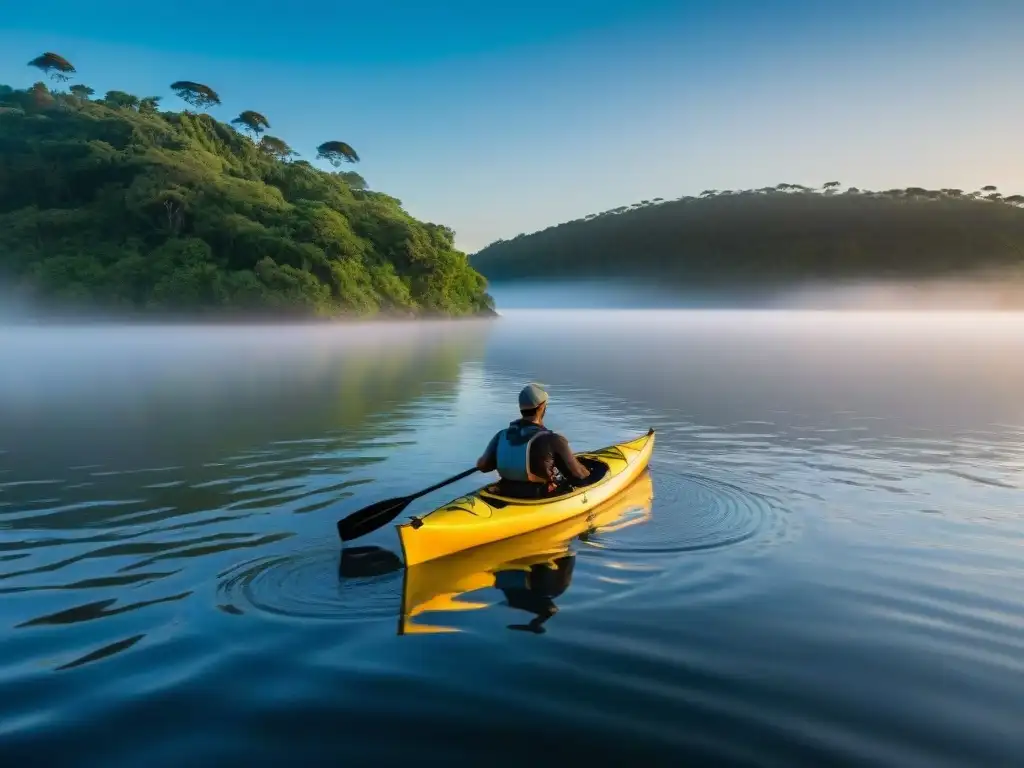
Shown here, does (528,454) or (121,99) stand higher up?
(121,99)

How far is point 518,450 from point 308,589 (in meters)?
3.18

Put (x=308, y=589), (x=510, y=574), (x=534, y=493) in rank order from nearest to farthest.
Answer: (x=308, y=589) < (x=510, y=574) < (x=534, y=493)

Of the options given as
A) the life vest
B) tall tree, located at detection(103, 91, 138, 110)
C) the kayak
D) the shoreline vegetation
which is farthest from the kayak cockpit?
tall tree, located at detection(103, 91, 138, 110)

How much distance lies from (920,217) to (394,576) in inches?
7854

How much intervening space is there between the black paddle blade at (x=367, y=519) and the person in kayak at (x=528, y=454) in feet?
4.15

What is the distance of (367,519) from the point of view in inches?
361

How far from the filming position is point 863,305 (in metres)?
194

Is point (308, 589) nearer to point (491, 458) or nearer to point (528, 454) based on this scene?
point (491, 458)

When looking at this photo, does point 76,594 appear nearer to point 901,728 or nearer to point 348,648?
point 348,648

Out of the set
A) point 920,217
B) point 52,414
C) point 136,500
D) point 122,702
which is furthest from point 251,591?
point 920,217

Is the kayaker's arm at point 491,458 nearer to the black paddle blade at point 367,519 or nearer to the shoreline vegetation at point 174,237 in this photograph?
the black paddle blade at point 367,519

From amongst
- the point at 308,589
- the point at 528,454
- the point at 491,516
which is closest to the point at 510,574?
the point at 491,516

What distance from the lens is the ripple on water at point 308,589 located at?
23.0 feet

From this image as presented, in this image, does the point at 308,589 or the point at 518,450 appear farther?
the point at 518,450
